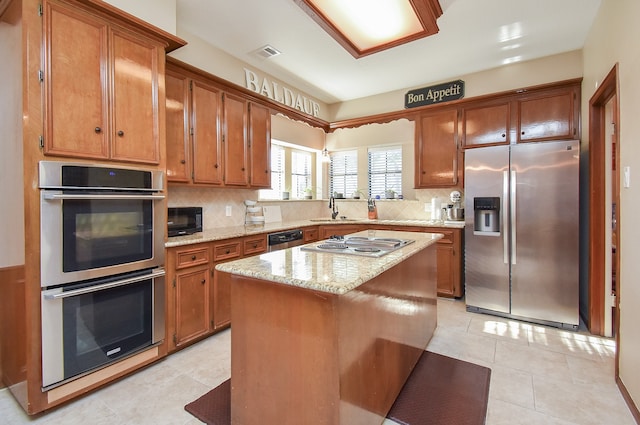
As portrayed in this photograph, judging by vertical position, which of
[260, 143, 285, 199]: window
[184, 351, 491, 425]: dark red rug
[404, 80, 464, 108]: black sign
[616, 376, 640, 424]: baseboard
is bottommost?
[184, 351, 491, 425]: dark red rug

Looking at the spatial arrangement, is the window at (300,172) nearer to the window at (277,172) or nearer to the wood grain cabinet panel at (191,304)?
the window at (277,172)

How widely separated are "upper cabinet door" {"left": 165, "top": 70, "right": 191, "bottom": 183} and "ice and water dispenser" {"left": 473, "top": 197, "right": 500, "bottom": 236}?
3083mm

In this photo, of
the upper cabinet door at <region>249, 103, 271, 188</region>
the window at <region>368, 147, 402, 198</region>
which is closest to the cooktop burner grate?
the upper cabinet door at <region>249, 103, 271, 188</region>

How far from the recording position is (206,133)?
122 inches

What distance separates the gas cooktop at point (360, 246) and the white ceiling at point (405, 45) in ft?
6.97

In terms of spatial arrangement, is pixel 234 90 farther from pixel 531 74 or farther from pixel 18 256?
pixel 531 74

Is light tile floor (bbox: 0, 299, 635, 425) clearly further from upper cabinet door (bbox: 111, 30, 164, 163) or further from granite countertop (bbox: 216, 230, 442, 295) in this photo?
upper cabinet door (bbox: 111, 30, 164, 163)

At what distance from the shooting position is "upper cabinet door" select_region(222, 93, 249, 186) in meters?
3.30

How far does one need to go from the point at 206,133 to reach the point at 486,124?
332 centimetres

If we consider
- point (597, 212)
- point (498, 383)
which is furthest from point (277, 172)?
point (597, 212)

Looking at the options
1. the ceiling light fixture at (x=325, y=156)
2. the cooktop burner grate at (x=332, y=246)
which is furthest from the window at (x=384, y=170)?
the cooktop burner grate at (x=332, y=246)

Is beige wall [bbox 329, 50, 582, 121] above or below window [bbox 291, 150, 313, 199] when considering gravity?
above

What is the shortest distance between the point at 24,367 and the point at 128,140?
1529 mm

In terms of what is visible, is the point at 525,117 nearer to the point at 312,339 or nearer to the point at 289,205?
the point at 289,205
